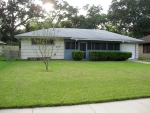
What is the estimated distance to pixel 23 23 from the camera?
120ft

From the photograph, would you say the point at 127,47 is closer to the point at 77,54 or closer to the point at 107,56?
the point at 107,56

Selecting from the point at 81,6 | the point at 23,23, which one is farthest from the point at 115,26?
the point at 23,23

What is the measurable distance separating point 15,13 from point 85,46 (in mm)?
24066

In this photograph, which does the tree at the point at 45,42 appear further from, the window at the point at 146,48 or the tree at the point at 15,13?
the tree at the point at 15,13

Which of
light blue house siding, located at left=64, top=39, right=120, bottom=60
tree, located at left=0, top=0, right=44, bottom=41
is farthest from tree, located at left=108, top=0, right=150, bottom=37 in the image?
light blue house siding, located at left=64, top=39, right=120, bottom=60

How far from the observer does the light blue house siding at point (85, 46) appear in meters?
18.5

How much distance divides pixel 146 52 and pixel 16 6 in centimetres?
2787

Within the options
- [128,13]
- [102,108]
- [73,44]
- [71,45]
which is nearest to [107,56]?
[73,44]

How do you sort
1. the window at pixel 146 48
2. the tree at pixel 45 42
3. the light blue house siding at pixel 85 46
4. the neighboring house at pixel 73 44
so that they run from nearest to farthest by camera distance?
the tree at pixel 45 42
the neighboring house at pixel 73 44
the light blue house siding at pixel 85 46
the window at pixel 146 48

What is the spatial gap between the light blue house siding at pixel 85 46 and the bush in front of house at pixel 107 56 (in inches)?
46.7

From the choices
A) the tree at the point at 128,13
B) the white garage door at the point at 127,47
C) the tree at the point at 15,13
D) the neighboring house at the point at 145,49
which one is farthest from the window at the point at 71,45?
the tree at the point at 128,13

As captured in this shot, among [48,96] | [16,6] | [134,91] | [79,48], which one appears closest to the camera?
[48,96]

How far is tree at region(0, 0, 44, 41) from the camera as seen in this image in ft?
117

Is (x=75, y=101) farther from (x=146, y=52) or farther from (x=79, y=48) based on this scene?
(x=146, y=52)
